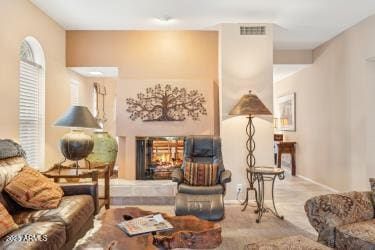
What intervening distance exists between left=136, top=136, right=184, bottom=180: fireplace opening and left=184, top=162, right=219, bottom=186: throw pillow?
38.8 inches

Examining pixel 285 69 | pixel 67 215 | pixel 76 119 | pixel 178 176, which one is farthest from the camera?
pixel 285 69

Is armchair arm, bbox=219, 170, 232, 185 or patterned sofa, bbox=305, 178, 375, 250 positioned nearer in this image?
patterned sofa, bbox=305, 178, 375, 250

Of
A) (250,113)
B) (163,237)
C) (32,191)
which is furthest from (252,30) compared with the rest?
(32,191)

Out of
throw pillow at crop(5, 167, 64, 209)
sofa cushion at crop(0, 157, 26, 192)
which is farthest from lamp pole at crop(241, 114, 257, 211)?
sofa cushion at crop(0, 157, 26, 192)

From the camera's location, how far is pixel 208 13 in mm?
4340

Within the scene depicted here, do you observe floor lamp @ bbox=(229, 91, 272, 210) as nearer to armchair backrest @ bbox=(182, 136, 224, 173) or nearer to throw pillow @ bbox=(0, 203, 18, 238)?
armchair backrest @ bbox=(182, 136, 224, 173)

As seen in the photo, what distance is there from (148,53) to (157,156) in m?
1.79

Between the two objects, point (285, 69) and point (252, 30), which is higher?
point (252, 30)

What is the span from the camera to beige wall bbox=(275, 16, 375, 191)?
4477 mm

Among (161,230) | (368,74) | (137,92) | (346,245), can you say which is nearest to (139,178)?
(137,92)

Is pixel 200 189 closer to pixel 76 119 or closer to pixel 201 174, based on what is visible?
pixel 201 174

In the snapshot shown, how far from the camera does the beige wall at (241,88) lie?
15.5 feet

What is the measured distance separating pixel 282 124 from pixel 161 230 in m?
6.69

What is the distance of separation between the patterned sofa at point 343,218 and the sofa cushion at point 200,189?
4.80ft
